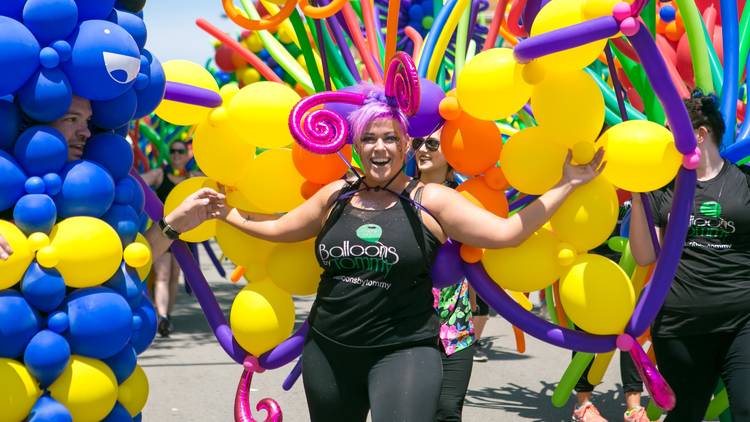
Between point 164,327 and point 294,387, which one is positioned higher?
point 294,387

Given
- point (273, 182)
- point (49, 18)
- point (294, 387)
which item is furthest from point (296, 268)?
point (294, 387)

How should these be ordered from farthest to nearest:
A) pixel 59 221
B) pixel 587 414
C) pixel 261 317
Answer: pixel 587 414
pixel 261 317
pixel 59 221

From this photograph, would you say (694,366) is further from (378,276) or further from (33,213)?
(33,213)

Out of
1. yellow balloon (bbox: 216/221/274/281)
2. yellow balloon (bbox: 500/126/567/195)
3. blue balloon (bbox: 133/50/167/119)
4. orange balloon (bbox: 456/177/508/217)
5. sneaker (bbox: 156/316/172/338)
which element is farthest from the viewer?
sneaker (bbox: 156/316/172/338)

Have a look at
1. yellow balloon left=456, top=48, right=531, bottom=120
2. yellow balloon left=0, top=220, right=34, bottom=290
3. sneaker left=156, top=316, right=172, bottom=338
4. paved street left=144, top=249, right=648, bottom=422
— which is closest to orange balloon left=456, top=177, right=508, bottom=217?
yellow balloon left=456, top=48, right=531, bottom=120

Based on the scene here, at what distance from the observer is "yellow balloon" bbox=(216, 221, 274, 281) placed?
3508 mm

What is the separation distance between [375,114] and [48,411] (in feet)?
4.28

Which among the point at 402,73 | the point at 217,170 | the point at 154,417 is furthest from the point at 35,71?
the point at 154,417

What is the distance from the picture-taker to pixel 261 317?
339 cm

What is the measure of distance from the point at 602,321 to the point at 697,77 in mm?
1523

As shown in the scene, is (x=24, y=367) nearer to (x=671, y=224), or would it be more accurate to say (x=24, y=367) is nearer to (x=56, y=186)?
(x=56, y=186)

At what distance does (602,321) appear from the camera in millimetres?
3078

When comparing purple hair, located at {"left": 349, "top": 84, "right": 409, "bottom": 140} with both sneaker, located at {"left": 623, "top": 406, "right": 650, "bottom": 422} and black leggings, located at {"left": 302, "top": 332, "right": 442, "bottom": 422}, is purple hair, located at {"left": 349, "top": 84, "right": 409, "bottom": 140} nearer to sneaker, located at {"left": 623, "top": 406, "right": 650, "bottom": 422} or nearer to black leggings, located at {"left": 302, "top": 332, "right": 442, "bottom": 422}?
black leggings, located at {"left": 302, "top": 332, "right": 442, "bottom": 422}

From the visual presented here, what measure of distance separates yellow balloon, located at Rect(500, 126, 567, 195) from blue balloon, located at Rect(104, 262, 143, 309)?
48.9 inches
